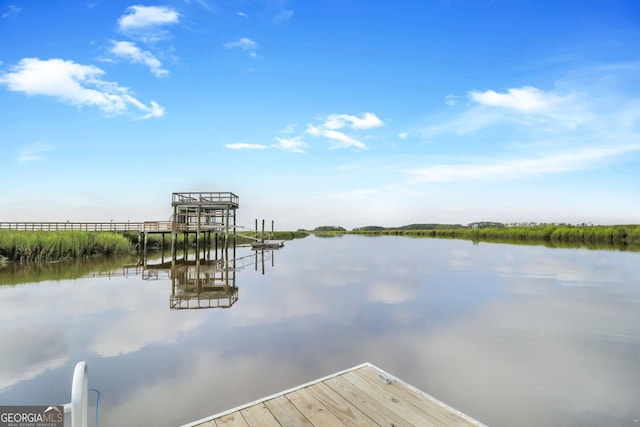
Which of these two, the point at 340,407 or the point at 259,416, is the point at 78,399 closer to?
the point at 259,416

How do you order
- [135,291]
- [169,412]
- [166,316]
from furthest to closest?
[135,291]
[166,316]
[169,412]

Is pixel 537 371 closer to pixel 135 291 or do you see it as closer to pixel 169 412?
pixel 169 412

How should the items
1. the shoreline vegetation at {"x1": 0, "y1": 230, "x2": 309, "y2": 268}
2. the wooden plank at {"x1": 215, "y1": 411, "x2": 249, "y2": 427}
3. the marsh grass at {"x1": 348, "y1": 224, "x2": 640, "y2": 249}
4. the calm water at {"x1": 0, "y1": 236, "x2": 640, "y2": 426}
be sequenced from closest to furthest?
the wooden plank at {"x1": 215, "y1": 411, "x2": 249, "y2": 427}
the calm water at {"x1": 0, "y1": 236, "x2": 640, "y2": 426}
the shoreline vegetation at {"x1": 0, "y1": 230, "x2": 309, "y2": 268}
the marsh grass at {"x1": 348, "y1": 224, "x2": 640, "y2": 249}

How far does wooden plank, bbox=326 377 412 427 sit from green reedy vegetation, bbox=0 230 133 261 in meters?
25.9

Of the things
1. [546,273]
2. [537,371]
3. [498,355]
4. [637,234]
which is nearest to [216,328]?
[498,355]

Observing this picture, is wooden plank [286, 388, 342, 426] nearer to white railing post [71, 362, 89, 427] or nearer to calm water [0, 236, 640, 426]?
calm water [0, 236, 640, 426]

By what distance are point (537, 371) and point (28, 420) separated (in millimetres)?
6971

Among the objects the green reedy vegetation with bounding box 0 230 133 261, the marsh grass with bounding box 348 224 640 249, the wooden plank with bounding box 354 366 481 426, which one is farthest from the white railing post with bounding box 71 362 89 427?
the marsh grass with bounding box 348 224 640 249

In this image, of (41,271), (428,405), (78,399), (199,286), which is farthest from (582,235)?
(41,271)

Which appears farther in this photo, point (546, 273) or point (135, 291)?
point (546, 273)

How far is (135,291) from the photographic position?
1285cm

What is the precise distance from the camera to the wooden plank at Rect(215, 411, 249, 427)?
11.4ft

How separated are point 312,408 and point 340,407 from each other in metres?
0.34

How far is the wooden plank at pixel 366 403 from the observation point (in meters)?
3.55
